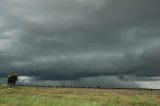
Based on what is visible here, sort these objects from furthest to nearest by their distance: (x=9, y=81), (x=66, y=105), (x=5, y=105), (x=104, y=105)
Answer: (x=9, y=81) → (x=104, y=105) → (x=66, y=105) → (x=5, y=105)

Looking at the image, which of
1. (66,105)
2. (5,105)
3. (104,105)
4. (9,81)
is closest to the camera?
(5,105)

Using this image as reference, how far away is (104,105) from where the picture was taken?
1419 inches

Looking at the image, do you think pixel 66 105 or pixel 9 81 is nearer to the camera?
pixel 66 105

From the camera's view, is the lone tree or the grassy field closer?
the grassy field

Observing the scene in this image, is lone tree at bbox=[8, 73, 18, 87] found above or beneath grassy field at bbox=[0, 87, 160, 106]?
above

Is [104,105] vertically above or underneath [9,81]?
underneath

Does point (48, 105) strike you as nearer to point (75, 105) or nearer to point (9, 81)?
point (75, 105)

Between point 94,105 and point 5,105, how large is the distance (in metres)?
9.58

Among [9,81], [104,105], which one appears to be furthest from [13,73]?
[104,105]

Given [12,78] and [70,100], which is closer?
[70,100]

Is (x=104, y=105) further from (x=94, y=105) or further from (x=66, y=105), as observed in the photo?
(x=66, y=105)

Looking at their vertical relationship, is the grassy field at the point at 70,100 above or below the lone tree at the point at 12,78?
below

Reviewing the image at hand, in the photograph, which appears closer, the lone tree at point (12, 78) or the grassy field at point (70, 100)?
the grassy field at point (70, 100)

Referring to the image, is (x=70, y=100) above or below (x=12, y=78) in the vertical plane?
below
